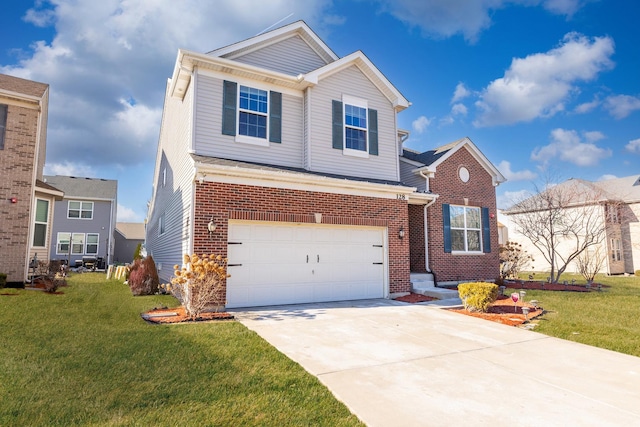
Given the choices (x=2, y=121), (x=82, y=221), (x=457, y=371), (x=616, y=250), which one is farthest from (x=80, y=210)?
(x=616, y=250)

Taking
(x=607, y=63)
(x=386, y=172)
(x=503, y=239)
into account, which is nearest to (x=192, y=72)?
(x=386, y=172)

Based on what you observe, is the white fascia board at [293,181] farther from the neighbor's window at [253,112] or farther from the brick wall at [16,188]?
the brick wall at [16,188]

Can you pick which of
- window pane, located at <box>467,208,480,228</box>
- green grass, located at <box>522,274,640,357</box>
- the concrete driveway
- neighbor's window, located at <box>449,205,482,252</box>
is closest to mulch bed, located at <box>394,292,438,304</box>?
the concrete driveway

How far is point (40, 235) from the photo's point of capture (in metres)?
15.2

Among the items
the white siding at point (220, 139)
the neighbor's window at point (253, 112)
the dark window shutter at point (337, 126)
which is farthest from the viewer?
the dark window shutter at point (337, 126)

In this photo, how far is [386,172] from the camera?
12.6 meters

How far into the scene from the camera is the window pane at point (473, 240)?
14.8 metres

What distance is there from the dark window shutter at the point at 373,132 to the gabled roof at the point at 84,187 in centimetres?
2559

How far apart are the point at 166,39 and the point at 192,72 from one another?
13.8 ft

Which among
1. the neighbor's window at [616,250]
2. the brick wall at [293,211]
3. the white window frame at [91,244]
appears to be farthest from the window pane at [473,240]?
the white window frame at [91,244]

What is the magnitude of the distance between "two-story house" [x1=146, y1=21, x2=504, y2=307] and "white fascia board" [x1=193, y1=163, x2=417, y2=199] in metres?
0.03

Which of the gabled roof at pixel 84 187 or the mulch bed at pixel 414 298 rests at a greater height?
the gabled roof at pixel 84 187

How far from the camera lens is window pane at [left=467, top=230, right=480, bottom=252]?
48.4 feet

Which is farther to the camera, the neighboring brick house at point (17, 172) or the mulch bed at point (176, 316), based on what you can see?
the neighboring brick house at point (17, 172)
